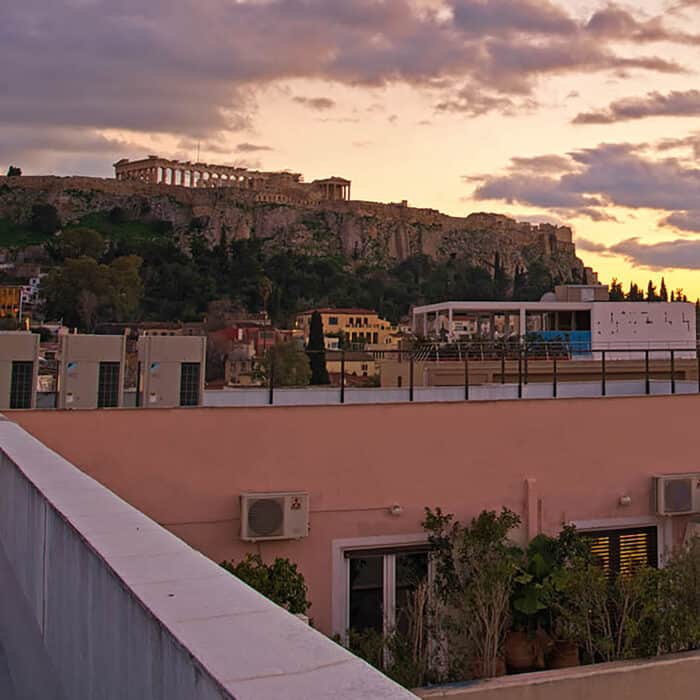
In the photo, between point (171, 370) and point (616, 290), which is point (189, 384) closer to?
point (171, 370)

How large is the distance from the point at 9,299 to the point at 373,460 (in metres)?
71.5

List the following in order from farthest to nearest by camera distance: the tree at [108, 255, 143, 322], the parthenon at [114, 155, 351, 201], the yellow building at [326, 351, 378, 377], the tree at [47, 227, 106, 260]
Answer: the parthenon at [114, 155, 351, 201]
the tree at [47, 227, 106, 260]
the tree at [108, 255, 143, 322]
the yellow building at [326, 351, 378, 377]

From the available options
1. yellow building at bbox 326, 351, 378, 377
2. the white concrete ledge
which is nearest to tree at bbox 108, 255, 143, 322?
yellow building at bbox 326, 351, 378, 377

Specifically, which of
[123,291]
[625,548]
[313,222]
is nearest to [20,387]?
[625,548]

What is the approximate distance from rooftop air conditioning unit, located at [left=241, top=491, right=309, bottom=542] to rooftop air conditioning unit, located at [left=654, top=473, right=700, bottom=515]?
10.3 feet

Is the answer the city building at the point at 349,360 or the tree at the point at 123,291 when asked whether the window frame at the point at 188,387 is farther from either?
the tree at the point at 123,291

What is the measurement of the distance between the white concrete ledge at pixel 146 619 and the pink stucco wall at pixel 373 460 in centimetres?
310

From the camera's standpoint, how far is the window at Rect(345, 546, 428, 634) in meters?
6.38

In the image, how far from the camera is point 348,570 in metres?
6.43

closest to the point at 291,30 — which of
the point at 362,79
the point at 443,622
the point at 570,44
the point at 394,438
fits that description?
the point at 570,44

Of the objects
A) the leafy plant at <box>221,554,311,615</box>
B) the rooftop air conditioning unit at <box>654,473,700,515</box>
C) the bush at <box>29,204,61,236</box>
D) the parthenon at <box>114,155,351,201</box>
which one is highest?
the parthenon at <box>114,155,351,201</box>

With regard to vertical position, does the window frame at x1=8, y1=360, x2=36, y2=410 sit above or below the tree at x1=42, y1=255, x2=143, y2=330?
below

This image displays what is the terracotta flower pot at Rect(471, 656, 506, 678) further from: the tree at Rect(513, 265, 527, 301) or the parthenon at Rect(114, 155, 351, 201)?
the parthenon at Rect(114, 155, 351, 201)

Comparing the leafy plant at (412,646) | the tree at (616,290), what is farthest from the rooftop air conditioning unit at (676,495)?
the tree at (616,290)
